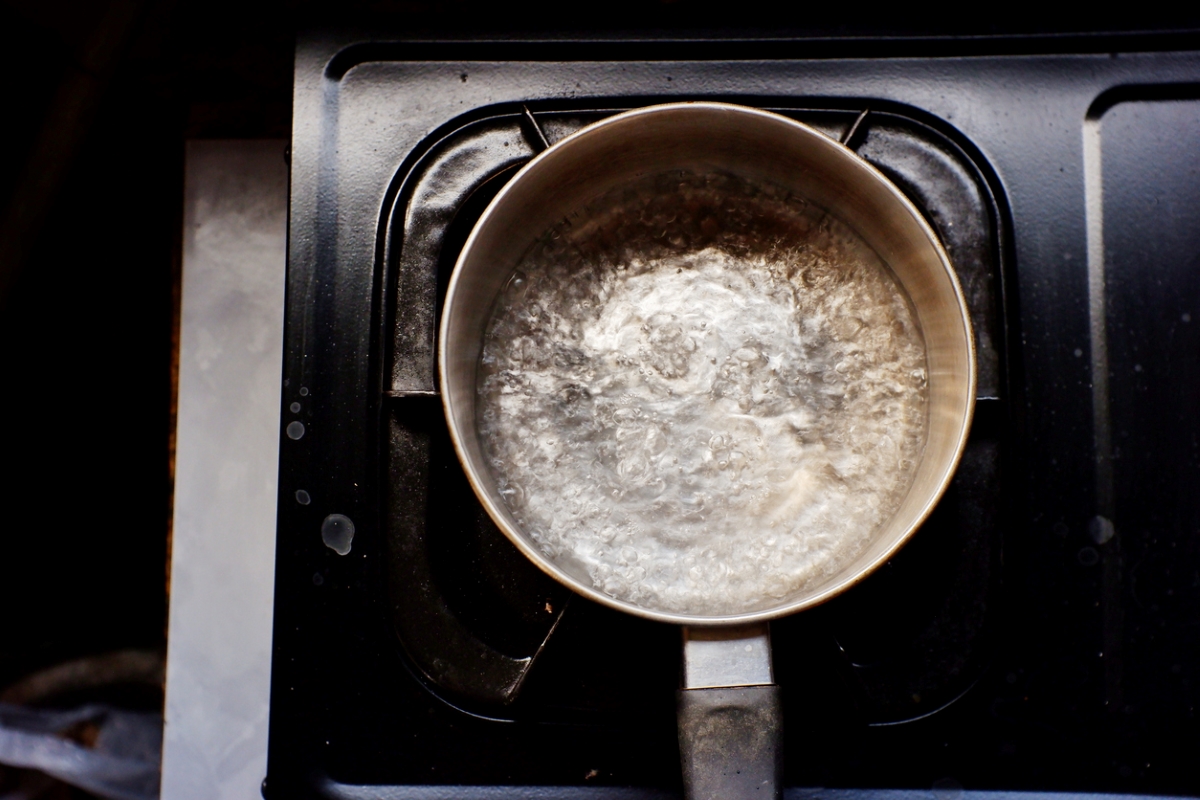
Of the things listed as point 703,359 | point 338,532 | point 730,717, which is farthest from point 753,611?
point 338,532

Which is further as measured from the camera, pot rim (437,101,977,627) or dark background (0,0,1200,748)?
dark background (0,0,1200,748)

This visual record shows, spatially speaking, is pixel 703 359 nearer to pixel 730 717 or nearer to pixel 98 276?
pixel 730 717

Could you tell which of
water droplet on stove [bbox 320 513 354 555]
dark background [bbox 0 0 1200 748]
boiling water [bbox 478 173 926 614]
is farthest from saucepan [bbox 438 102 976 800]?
dark background [bbox 0 0 1200 748]

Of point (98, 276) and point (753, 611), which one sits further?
point (98, 276)

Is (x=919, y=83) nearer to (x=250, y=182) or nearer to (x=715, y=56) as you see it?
(x=715, y=56)

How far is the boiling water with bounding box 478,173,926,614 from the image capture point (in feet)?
1.50


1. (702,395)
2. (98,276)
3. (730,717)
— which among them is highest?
(98,276)

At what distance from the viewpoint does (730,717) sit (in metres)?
0.39

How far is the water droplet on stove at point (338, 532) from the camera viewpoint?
0.48 m

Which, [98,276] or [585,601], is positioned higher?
[98,276]

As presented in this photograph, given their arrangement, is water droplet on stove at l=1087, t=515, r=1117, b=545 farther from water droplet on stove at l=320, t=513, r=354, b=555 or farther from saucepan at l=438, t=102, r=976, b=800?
water droplet on stove at l=320, t=513, r=354, b=555

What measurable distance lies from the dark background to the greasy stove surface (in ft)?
0.80

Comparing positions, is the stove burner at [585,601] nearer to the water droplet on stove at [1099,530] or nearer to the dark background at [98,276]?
the water droplet on stove at [1099,530]

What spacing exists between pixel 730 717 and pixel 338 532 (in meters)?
0.27
